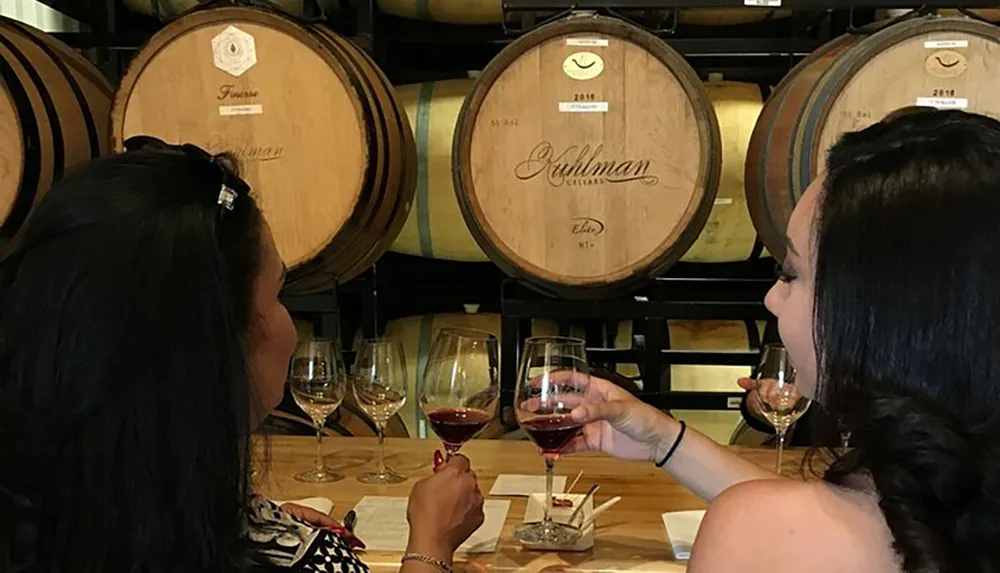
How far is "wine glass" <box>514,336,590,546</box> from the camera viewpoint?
1510mm

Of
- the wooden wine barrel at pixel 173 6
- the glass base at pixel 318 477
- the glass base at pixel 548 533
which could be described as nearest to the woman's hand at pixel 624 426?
the glass base at pixel 548 533

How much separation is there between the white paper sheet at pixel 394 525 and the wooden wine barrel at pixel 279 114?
629 millimetres

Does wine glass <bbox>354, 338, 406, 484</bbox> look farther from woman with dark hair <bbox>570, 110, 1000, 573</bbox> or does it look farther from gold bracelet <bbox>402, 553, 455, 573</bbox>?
woman with dark hair <bbox>570, 110, 1000, 573</bbox>

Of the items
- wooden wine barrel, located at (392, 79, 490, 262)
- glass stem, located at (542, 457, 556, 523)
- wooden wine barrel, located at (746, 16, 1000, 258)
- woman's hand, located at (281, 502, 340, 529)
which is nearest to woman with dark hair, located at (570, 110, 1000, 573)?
glass stem, located at (542, 457, 556, 523)

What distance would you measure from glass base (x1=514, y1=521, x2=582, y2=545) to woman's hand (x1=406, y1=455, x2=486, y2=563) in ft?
0.35

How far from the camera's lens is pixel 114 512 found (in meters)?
0.98

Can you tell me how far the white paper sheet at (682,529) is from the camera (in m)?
1.49

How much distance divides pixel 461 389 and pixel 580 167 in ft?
2.18

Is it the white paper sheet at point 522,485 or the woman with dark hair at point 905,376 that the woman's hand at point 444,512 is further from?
the woman with dark hair at point 905,376

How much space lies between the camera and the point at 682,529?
157cm

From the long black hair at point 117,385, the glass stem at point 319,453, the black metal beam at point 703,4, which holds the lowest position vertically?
the glass stem at point 319,453

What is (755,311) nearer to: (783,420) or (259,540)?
(783,420)

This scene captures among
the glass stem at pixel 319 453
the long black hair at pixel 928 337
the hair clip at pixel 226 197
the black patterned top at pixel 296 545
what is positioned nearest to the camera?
the long black hair at pixel 928 337

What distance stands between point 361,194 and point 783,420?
92 cm
